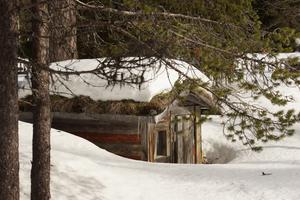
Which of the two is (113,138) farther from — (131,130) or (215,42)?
(215,42)

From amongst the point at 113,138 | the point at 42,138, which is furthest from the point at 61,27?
the point at 113,138

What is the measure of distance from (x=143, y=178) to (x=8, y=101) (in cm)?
371

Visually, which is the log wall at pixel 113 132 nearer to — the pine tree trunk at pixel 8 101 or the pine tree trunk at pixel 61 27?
the pine tree trunk at pixel 61 27

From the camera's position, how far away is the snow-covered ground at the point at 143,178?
790 cm

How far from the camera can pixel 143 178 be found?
865 centimetres

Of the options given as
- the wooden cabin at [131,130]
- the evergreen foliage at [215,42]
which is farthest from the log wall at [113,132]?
the evergreen foliage at [215,42]

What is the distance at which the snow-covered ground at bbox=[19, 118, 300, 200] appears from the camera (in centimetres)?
790

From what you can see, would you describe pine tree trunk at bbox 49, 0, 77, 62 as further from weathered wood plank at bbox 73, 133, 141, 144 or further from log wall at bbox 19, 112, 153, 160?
weathered wood plank at bbox 73, 133, 141, 144

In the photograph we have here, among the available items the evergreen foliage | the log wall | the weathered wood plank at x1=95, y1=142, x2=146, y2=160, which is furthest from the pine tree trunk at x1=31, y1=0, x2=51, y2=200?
the weathered wood plank at x1=95, y1=142, x2=146, y2=160

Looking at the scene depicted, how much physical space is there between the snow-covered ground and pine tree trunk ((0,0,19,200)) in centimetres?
187

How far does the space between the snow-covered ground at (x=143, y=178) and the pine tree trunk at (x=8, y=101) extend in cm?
187

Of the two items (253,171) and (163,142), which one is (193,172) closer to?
(253,171)

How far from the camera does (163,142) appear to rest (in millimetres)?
13516

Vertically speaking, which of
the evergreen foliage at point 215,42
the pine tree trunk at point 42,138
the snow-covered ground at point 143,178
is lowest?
the snow-covered ground at point 143,178
